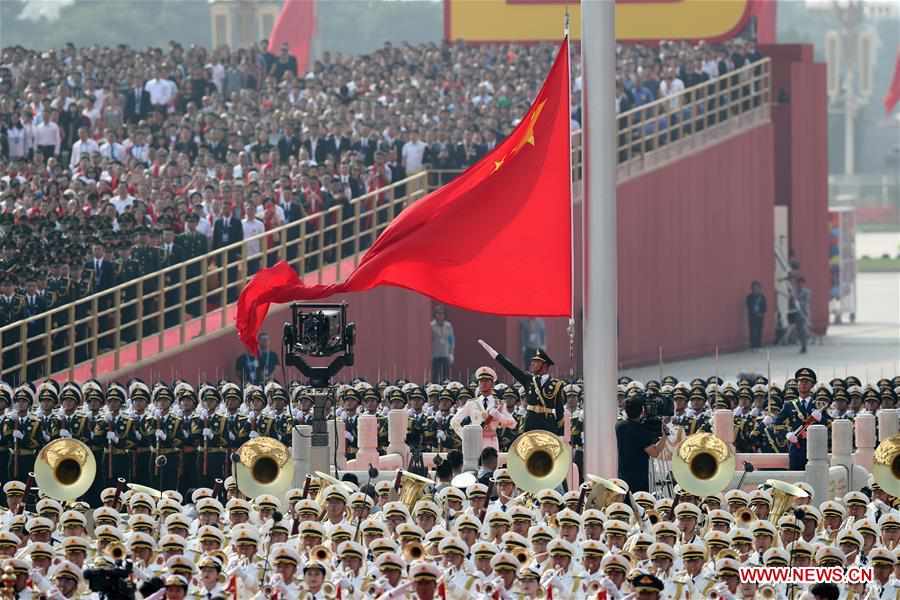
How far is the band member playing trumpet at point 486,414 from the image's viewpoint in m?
26.0

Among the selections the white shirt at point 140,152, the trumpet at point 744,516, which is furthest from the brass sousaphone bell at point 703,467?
the white shirt at point 140,152

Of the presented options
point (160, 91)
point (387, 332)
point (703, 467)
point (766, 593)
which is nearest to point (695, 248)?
point (387, 332)

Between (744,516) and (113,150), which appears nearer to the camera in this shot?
(744,516)

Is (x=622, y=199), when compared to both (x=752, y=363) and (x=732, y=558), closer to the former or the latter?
(x=752, y=363)

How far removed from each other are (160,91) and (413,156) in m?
→ 6.08

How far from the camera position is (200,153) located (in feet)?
130

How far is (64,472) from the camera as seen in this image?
22.8 m

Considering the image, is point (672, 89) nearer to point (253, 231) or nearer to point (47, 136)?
point (253, 231)

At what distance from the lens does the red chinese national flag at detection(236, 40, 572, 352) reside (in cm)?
2280

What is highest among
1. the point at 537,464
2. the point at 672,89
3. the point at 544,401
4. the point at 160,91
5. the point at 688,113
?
the point at 160,91

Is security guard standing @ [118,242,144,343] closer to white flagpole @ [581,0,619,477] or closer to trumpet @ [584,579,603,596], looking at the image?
Answer: white flagpole @ [581,0,619,477]

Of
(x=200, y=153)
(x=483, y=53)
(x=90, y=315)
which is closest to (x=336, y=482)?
(x=90, y=315)

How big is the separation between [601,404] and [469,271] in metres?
1.79

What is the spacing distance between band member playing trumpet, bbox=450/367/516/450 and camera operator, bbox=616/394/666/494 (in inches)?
113
